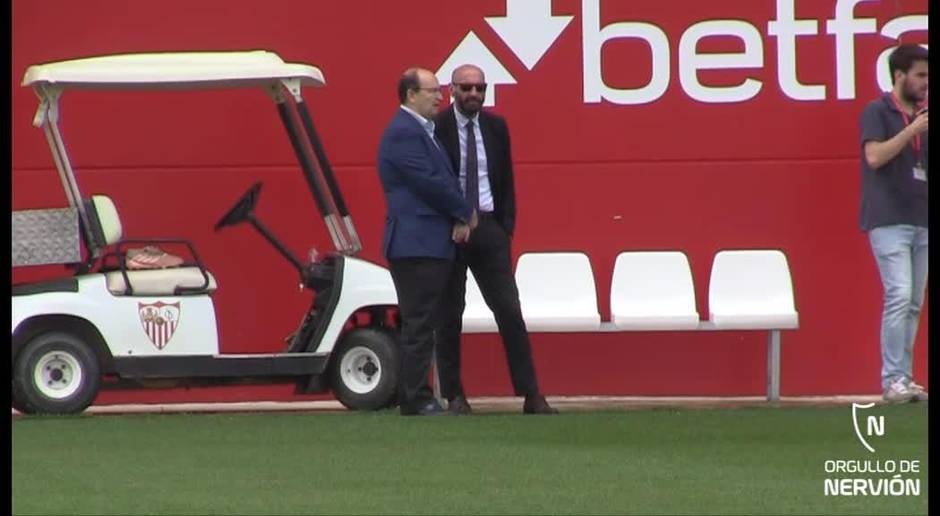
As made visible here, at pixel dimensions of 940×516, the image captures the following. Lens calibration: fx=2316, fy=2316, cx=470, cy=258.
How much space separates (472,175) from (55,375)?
2403mm

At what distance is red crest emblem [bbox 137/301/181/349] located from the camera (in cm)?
1182

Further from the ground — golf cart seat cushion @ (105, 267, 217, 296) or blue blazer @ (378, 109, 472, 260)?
blue blazer @ (378, 109, 472, 260)

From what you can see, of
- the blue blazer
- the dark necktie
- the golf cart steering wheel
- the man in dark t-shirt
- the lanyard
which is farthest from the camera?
the golf cart steering wheel

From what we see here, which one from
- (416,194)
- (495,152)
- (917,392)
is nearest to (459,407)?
(416,194)

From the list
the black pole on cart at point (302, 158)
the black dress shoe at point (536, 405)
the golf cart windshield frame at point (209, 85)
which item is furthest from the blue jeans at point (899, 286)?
the black pole on cart at point (302, 158)

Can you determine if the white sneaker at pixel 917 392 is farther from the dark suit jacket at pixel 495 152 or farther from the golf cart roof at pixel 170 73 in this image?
the golf cart roof at pixel 170 73

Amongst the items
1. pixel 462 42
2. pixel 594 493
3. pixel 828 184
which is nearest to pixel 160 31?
pixel 462 42

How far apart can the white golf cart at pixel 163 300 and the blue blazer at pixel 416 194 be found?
25.8 inches

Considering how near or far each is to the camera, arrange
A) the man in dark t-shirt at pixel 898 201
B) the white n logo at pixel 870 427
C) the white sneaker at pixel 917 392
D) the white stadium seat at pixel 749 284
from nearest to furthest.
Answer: the white n logo at pixel 870 427 → the man in dark t-shirt at pixel 898 201 → the white sneaker at pixel 917 392 → the white stadium seat at pixel 749 284

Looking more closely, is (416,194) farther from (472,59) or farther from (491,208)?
(472,59)

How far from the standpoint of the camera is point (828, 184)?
13.0 metres

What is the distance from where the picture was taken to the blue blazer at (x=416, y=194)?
1120cm

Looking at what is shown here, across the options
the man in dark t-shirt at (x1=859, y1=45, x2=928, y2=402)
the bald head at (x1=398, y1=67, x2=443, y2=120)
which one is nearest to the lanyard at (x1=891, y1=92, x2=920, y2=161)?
the man in dark t-shirt at (x1=859, y1=45, x2=928, y2=402)

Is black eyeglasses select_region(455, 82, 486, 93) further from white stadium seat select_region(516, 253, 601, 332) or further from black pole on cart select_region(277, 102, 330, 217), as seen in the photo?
white stadium seat select_region(516, 253, 601, 332)
